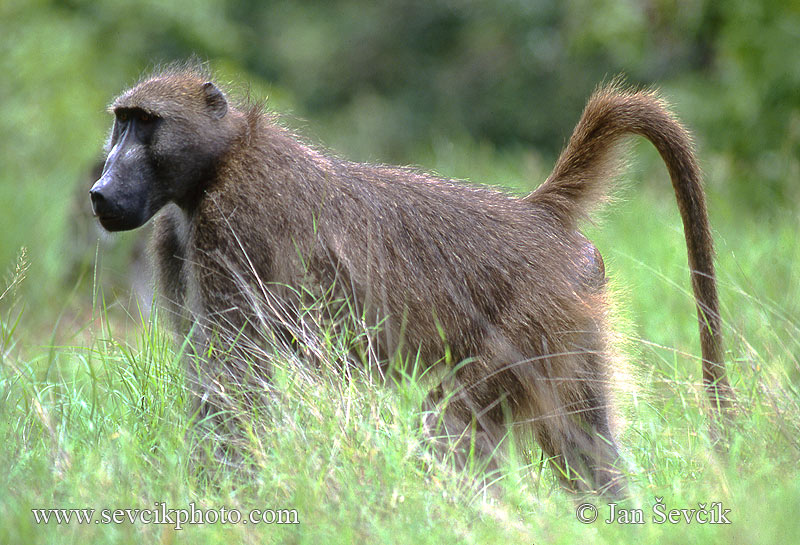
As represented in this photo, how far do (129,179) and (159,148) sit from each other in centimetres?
15

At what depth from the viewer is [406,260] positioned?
10.7 feet

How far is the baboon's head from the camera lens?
309cm

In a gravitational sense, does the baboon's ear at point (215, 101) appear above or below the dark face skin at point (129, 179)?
above

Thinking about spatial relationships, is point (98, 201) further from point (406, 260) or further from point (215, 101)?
point (406, 260)

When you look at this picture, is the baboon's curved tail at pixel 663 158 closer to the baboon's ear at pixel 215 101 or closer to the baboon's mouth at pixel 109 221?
the baboon's ear at pixel 215 101

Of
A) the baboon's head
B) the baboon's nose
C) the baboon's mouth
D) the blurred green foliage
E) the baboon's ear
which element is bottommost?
the baboon's mouth

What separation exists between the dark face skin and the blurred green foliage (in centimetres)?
77

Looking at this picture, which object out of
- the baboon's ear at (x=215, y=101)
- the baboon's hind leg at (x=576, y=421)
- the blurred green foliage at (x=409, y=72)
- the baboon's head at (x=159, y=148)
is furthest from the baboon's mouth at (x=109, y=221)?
the baboon's hind leg at (x=576, y=421)

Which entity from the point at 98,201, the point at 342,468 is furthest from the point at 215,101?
the point at 342,468

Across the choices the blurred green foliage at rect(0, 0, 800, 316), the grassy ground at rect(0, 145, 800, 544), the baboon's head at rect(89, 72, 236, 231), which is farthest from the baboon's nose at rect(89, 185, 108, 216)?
the blurred green foliage at rect(0, 0, 800, 316)

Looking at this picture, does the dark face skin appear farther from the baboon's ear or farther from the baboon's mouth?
the baboon's ear

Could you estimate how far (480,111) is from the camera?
13.8 meters

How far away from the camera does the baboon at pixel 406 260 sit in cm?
306

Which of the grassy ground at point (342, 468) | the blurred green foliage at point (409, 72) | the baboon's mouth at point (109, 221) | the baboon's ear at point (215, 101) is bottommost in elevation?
the grassy ground at point (342, 468)
